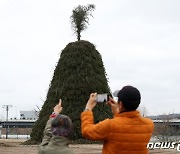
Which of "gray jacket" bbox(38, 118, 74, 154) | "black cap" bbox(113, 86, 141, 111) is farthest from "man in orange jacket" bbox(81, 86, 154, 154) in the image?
"gray jacket" bbox(38, 118, 74, 154)

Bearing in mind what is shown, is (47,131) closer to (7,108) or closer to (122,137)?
(122,137)

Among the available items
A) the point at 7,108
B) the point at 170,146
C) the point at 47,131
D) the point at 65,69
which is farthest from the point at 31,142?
the point at 7,108

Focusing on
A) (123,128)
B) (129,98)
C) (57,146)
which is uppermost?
(129,98)

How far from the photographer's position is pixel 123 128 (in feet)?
13.1

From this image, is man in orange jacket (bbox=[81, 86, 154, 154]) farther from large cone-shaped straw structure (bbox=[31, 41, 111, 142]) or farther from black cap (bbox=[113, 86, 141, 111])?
large cone-shaped straw structure (bbox=[31, 41, 111, 142])

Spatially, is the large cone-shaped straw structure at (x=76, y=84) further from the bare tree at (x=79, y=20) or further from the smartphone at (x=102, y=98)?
the smartphone at (x=102, y=98)

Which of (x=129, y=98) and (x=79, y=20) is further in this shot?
(x=79, y=20)

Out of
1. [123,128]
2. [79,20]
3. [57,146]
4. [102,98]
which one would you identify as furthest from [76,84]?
[57,146]

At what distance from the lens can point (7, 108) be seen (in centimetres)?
10981

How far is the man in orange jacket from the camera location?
391cm

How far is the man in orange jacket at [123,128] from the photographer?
3.91 m

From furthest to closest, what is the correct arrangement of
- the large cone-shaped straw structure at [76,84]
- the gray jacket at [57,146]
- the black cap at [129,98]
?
the large cone-shaped straw structure at [76,84] → the black cap at [129,98] → the gray jacket at [57,146]

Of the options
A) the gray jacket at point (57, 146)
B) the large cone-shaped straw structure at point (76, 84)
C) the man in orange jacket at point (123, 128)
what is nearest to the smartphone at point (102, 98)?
the man in orange jacket at point (123, 128)

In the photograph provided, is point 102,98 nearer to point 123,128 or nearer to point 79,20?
point 123,128
